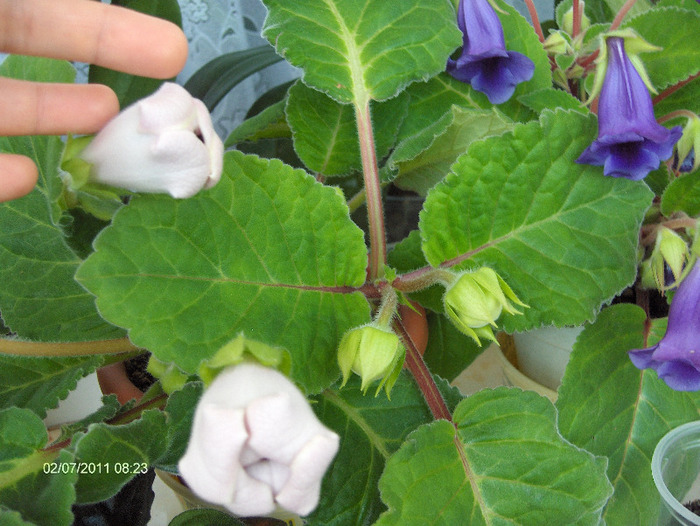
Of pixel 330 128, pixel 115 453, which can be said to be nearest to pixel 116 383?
pixel 115 453

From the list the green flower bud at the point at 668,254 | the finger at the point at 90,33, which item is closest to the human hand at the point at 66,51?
the finger at the point at 90,33

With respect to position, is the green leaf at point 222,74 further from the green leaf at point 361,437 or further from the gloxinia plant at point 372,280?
the green leaf at point 361,437

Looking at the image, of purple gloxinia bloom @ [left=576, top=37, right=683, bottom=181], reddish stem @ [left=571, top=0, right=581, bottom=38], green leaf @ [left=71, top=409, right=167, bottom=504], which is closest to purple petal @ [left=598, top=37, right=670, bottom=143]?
purple gloxinia bloom @ [left=576, top=37, right=683, bottom=181]

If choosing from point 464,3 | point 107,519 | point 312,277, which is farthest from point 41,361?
point 464,3

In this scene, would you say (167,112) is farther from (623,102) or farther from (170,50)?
(623,102)

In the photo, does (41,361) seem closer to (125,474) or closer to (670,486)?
(125,474)
